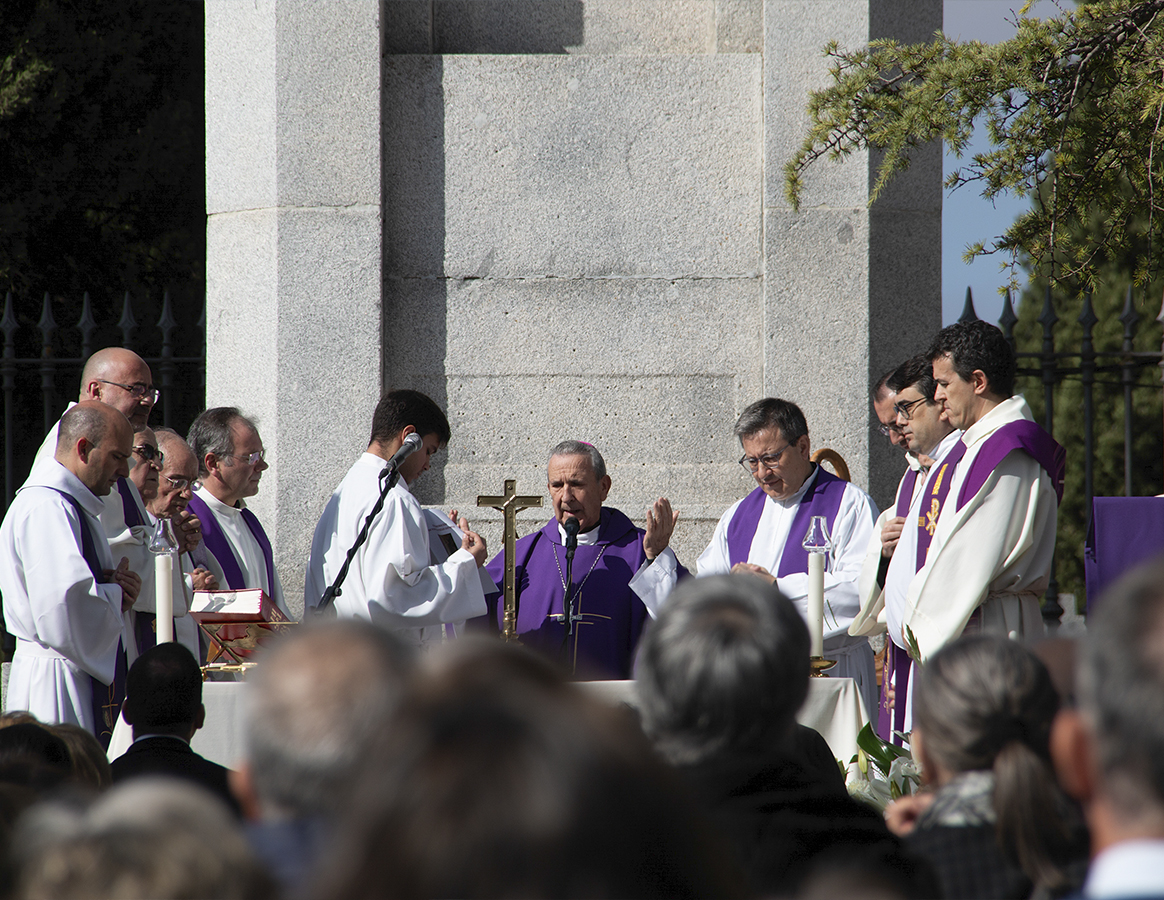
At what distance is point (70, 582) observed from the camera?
16.6ft

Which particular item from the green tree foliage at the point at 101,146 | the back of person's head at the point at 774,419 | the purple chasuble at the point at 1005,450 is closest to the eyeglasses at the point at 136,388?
the back of person's head at the point at 774,419

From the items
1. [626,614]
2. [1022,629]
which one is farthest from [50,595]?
[1022,629]

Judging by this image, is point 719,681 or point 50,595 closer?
point 719,681

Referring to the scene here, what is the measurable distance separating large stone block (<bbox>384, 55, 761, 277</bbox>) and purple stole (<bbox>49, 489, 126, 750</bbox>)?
257 cm

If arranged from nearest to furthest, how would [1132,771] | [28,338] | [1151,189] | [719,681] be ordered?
[1132,771] → [719,681] → [1151,189] → [28,338]

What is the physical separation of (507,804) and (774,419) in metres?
5.32

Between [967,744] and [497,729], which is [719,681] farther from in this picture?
[497,729]

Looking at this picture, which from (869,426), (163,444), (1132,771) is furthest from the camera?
(869,426)

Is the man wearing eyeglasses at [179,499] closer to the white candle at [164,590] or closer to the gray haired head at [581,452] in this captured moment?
the white candle at [164,590]

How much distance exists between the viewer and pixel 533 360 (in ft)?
23.6

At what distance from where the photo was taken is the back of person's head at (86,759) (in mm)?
2883

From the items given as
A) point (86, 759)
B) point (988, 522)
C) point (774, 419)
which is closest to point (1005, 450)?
point (988, 522)

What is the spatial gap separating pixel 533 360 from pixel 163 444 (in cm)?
203

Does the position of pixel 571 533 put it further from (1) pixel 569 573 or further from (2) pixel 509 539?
(2) pixel 509 539
